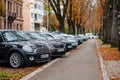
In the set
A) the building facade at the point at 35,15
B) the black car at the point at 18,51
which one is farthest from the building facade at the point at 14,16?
the black car at the point at 18,51

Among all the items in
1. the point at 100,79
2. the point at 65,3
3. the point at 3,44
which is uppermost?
the point at 65,3

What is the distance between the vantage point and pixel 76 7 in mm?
58062

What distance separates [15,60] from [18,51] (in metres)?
0.39

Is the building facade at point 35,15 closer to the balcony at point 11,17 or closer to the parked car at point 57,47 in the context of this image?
the balcony at point 11,17

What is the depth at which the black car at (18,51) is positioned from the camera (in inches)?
588

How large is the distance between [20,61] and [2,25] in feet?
157

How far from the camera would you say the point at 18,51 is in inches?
589

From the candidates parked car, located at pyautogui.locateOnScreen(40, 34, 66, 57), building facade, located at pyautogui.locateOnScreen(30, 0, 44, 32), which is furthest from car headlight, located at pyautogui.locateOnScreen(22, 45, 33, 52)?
building facade, located at pyautogui.locateOnScreen(30, 0, 44, 32)

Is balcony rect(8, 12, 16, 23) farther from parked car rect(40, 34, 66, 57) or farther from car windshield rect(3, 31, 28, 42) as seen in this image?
car windshield rect(3, 31, 28, 42)

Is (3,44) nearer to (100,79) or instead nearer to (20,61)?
(20,61)

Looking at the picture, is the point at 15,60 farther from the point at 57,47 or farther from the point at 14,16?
the point at 14,16

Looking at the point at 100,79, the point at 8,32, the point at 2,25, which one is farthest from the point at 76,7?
the point at 100,79

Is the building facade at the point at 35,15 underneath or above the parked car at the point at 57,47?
above

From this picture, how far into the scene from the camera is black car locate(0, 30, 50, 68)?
1495 cm
